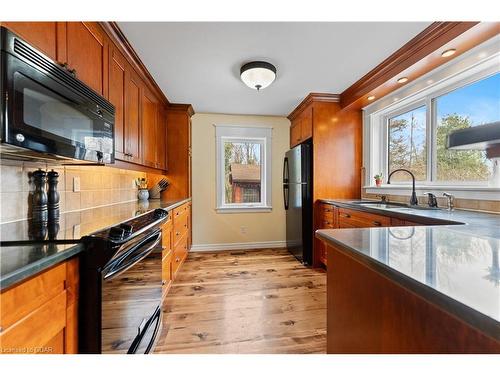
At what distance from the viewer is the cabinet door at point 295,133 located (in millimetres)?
3719

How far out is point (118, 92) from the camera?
196 centimetres

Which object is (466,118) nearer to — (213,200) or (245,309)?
(245,309)

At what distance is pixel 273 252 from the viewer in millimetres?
3857

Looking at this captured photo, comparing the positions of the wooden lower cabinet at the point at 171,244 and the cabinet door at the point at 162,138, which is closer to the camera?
the wooden lower cabinet at the point at 171,244

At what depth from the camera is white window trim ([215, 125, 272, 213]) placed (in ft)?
13.2

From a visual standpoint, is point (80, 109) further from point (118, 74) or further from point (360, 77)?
point (360, 77)

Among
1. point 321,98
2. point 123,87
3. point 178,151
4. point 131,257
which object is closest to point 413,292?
point 131,257

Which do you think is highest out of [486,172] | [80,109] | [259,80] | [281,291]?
[259,80]

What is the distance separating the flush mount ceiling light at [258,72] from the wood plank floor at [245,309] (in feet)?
7.21

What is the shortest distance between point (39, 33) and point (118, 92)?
87 cm

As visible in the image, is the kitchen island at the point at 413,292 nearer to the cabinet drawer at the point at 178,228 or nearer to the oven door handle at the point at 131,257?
the oven door handle at the point at 131,257

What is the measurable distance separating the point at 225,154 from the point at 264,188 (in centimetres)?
93

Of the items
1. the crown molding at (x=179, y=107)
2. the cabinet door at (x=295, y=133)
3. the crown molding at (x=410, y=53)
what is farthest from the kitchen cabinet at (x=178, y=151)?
the crown molding at (x=410, y=53)

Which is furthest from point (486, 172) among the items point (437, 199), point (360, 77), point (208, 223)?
point (208, 223)
